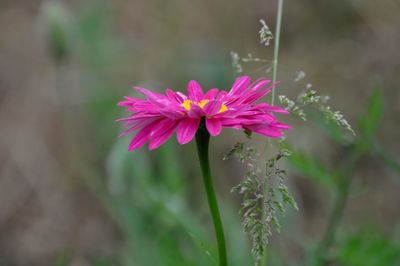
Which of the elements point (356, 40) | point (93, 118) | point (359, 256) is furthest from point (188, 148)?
point (359, 256)

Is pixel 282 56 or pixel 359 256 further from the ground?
pixel 282 56

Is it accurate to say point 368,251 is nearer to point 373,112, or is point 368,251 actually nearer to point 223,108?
point 373,112

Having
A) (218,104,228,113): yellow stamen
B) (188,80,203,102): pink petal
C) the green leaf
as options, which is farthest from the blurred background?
(218,104,228,113): yellow stamen

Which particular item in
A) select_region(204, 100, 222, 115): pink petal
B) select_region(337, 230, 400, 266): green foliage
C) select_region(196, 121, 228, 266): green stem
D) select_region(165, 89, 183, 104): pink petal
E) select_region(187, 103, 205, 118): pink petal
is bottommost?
select_region(337, 230, 400, 266): green foliage

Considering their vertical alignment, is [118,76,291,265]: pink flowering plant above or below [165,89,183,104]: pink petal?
below

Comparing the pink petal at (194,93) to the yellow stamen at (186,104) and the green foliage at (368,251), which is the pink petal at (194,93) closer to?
the yellow stamen at (186,104)

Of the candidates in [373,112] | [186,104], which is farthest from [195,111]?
[373,112]

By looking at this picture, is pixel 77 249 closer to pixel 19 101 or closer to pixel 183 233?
pixel 183 233

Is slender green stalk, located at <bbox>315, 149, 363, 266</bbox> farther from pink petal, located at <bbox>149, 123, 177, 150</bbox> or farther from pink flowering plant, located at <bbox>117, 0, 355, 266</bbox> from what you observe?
pink petal, located at <bbox>149, 123, 177, 150</bbox>
